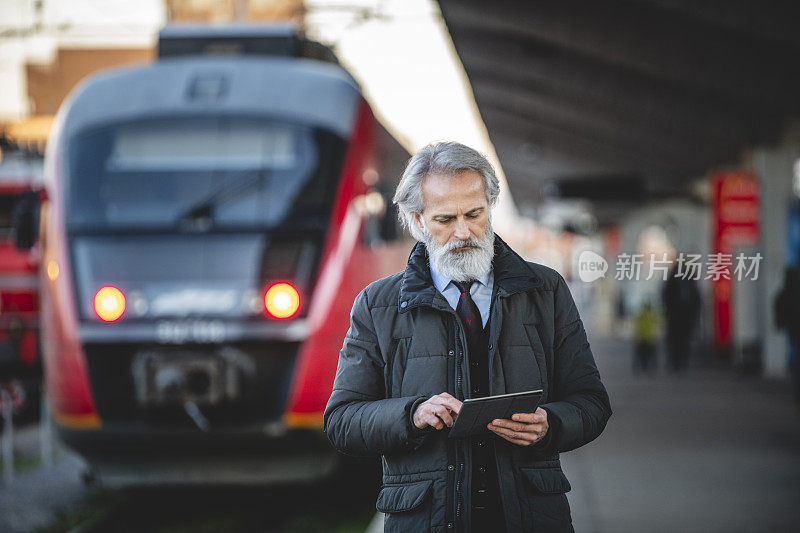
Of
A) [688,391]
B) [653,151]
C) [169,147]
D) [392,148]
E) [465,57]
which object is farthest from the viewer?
[653,151]

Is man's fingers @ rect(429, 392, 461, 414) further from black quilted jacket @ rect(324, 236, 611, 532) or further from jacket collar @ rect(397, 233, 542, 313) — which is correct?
jacket collar @ rect(397, 233, 542, 313)

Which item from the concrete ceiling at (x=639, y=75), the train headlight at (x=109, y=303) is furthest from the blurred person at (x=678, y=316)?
the train headlight at (x=109, y=303)

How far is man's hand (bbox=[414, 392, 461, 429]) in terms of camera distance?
2.91 m

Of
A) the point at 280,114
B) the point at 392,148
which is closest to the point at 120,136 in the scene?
the point at 280,114

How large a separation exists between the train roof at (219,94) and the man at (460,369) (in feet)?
17.3

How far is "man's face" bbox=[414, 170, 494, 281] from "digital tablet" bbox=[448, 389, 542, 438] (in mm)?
393

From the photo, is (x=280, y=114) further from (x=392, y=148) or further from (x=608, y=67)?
(x=608, y=67)

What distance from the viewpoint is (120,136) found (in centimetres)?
828

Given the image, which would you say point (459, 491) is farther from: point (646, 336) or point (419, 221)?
point (646, 336)

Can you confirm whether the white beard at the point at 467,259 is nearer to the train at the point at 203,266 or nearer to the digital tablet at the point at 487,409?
the digital tablet at the point at 487,409

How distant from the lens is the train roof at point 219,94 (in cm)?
833

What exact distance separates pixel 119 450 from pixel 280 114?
2610 mm

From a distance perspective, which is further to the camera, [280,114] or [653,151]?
[653,151]

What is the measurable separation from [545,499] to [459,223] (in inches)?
30.5
